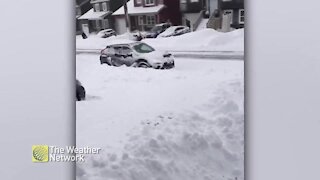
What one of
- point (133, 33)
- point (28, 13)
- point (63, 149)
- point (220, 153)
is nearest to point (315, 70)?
point (220, 153)

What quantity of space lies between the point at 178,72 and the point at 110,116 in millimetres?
425

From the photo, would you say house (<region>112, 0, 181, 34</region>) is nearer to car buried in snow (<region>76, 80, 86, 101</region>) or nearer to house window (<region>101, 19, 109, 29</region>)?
house window (<region>101, 19, 109, 29</region>)

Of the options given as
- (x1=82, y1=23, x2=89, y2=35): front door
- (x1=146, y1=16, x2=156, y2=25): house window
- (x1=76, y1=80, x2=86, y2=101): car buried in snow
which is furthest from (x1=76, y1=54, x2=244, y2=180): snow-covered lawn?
(x1=146, y1=16, x2=156, y2=25): house window

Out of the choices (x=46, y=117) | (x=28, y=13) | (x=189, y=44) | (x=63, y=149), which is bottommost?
(x=63, y=149)

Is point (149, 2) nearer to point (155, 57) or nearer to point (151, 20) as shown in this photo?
point (151, 20)

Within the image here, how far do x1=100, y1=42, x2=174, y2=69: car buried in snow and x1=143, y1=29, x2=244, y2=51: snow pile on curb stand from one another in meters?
0.04

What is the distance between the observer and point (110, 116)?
1.81 meters

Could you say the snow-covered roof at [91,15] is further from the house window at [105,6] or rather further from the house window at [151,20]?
the house window at [151,20]

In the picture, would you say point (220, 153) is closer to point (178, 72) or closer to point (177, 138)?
point (177, 138)

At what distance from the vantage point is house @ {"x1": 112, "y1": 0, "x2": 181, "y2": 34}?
69.5 inches

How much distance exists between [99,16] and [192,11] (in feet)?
1.63

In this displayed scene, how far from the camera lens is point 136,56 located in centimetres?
183

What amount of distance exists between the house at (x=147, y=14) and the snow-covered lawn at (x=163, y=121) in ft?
0.74

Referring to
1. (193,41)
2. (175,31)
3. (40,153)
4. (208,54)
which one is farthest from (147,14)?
(40,153)
